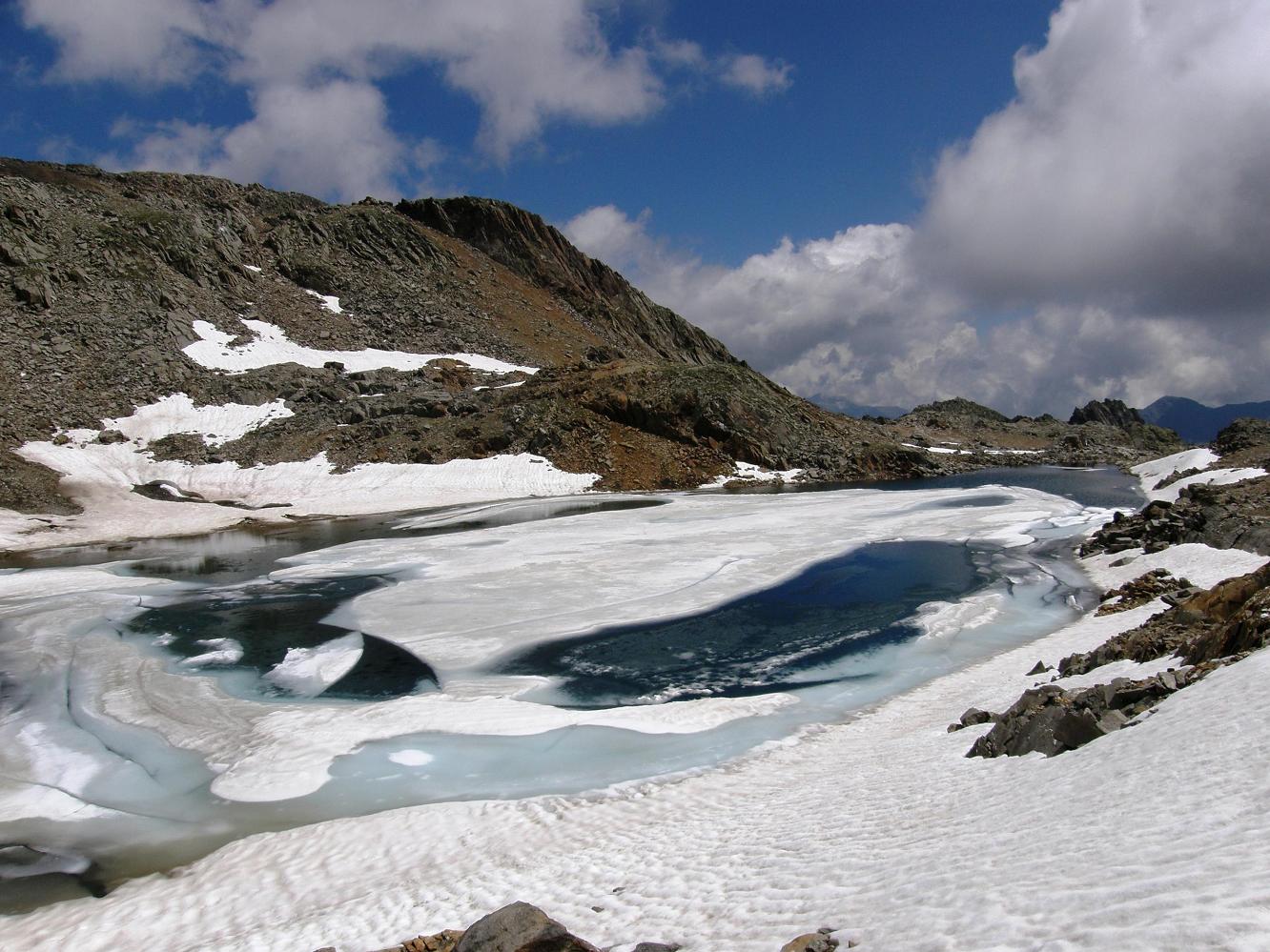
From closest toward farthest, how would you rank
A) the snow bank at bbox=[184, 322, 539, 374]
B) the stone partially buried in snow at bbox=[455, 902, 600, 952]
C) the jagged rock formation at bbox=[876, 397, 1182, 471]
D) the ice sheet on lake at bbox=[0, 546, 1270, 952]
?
the ice sheet on lake at bbox=[0, 546, 1270, 952] < the stone partially buried in snow at bbox=[455, 902, 600, 952] < the snow bank at bbox=[184, 322, 539, 374] < the jagged rock formation at bbox=[876, 397, 1182, 471]

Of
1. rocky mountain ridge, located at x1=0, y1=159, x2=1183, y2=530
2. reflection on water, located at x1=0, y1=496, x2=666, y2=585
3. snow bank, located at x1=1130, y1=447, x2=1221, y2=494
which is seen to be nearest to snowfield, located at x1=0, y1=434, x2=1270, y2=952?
reflection on water, located at x1=0, y1=496, x2=666, y2=585

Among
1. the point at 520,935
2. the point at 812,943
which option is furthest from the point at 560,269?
the point at 812,943

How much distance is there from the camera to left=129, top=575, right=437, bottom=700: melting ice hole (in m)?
16.5

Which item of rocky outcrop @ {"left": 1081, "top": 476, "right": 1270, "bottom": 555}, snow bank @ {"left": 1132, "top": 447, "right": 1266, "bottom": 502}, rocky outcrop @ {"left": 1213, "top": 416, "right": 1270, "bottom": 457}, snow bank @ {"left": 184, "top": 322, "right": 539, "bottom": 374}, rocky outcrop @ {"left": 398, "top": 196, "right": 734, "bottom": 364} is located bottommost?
rocky outcrop @ {"left": 1081, "top": 476, "right": 1270, "bottom": 555}

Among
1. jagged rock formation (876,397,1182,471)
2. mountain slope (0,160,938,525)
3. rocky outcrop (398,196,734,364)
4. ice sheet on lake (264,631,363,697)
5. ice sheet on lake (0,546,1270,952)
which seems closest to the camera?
ice sheet on lake (0,546,1270,952)

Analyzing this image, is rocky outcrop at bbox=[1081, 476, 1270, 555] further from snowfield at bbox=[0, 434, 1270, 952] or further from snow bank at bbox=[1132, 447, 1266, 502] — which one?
snow bank at bbox=[1132, 447, 1266, 502]

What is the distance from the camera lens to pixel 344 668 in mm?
17594

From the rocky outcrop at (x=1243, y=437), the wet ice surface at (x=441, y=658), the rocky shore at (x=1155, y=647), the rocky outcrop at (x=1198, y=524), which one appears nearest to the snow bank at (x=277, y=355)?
the wet ice surface at (x=441, y=658)

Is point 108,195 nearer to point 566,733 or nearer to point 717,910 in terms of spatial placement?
point 566,733

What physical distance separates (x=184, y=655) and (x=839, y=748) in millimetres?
16386

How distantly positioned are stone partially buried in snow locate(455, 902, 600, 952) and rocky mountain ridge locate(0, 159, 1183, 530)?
153ft

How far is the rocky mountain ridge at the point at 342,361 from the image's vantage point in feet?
185

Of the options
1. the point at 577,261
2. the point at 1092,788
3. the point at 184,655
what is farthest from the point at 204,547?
the point at 577,261

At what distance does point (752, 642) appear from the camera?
19125mm
